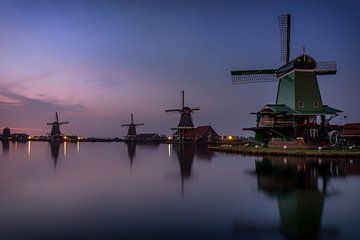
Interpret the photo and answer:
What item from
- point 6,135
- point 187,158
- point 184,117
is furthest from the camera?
point 6,135

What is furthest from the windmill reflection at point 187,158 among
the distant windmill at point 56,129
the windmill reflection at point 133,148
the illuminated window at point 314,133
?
the distant windmill at point 56,129

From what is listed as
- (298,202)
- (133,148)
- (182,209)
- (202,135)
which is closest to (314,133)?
(298,202)

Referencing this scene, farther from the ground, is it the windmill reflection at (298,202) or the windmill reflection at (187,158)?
the windmill reflection at (298,202)

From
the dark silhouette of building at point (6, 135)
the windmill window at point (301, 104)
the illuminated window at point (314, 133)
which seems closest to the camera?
the windmill window at point (301, 104)

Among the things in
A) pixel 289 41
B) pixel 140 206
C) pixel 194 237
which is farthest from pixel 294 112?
pixel 194 237

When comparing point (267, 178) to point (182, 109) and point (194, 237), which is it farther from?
point (182, 109)

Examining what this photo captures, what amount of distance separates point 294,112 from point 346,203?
2431 cm

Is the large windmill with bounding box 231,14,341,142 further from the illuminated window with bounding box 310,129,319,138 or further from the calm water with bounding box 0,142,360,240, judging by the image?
the calm water with bounding box 0,142,360,240

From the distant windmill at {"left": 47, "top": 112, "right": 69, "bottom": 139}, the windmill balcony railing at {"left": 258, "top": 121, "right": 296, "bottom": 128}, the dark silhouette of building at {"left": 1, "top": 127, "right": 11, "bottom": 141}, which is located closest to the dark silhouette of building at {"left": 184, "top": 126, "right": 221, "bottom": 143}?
the windmill balcony railing at {"left": 258, "top": 121, "right": 296, "bottom": 128}

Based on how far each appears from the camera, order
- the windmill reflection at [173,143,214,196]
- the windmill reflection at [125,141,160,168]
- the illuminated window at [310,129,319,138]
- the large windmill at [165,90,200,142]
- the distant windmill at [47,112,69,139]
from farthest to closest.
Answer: the distant windmill at [47,112,69,139]
the large windmill at [165,90,200,142]
the illuminated window at [310,129,319,138]
the windmill reflection at [125,141,160,168]
the windmill reflection at [173,143,214,196]

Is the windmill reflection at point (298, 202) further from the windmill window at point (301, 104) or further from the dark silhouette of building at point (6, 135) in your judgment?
the dark silhouette of building at point (6, 135)

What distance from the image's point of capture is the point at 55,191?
12.5 metres

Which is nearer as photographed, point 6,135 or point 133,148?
point 133,148

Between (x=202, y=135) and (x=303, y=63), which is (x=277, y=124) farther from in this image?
(x=202, y=135)
